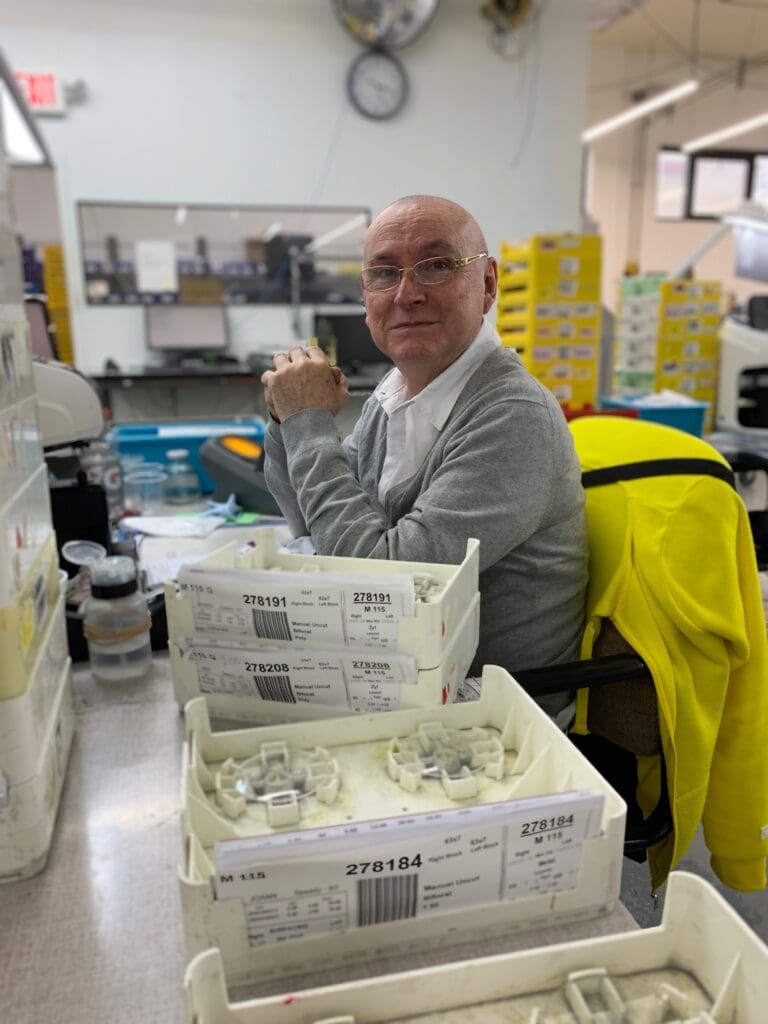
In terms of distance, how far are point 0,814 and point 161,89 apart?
513 cm

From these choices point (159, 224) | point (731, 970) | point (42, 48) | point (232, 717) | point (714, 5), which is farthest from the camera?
point (714, 5)

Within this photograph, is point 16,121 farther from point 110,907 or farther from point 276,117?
point 110,907

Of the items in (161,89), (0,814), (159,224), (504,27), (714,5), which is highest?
(714,5)

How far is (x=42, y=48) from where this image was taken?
4.52 metres

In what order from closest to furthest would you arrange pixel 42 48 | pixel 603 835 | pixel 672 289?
pixel 603 835, pixel 42 48, pixel 672 289

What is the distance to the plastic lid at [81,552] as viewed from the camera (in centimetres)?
128

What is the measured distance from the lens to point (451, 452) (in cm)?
101

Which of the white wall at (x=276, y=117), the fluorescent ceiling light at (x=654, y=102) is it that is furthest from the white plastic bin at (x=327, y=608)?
the fluorescent ceiling light at (x=654, y=102)

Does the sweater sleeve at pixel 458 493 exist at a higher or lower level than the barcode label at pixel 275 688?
higher

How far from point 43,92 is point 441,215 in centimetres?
462

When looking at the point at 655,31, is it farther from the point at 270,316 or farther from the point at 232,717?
the point at 232,717

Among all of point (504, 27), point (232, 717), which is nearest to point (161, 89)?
point (504, 27)

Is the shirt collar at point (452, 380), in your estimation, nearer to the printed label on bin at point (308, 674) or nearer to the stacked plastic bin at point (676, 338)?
the printed label on bin at point (308, 674)

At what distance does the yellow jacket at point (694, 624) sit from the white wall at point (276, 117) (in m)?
3.88
